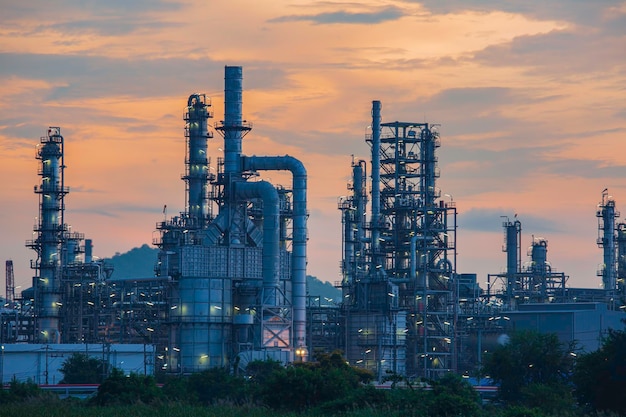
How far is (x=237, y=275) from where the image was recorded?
9569cm

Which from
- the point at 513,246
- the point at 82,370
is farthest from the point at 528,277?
the point at 82,370

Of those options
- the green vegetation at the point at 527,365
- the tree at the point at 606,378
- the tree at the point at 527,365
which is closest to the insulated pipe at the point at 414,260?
the green vegetation at the point at 527,365

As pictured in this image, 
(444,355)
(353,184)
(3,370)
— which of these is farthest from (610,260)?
(3,370)

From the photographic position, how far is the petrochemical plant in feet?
310

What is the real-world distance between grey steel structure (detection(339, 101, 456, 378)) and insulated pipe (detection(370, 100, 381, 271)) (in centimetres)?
8

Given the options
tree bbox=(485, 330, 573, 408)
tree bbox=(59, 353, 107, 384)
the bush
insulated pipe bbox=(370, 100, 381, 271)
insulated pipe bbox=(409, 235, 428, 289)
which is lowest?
tree bbox=(59, 353, 107, 384)

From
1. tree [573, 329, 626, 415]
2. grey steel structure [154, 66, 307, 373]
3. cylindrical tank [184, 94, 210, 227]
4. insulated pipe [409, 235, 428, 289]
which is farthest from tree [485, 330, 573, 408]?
cylindrical tank [184, 94, 210, 227]

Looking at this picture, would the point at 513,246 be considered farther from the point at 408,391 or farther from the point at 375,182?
the point at 408,391

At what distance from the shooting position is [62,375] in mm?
100562

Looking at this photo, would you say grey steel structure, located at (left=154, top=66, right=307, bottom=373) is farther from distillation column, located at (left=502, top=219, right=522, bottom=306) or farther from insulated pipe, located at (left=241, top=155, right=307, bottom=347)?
distillation column, located at (left=502, top=219, right=522, bottom=306)

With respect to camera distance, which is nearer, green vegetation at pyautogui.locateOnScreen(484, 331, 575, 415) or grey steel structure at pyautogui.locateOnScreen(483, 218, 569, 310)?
green vegetation at pyautogui.locateOnScreen(484, 331, 575, 415)

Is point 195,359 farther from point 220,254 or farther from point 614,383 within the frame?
point 614,383

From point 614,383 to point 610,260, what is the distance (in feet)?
256

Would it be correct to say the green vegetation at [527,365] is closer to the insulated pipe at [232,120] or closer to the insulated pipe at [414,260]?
the insulated pipe at [414,260]
